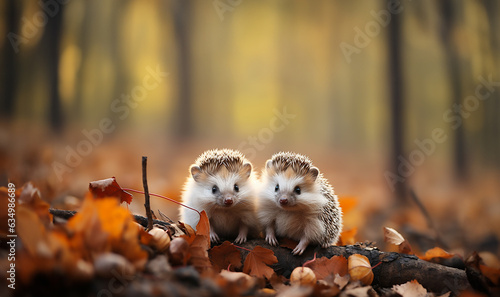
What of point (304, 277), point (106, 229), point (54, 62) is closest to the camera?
point (106, 229)

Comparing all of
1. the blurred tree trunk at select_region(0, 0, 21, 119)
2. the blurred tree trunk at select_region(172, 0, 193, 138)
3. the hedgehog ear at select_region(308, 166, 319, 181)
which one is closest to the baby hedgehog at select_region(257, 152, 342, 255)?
the hedgehog ear at select_region(308, 166, 319, 181)

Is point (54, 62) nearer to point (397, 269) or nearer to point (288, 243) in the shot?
point (288, 243)

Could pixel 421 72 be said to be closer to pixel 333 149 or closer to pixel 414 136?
pixel 414 136

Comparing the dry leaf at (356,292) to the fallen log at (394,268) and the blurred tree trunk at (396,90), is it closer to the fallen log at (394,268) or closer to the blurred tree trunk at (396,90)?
the fallen log at (394,268)

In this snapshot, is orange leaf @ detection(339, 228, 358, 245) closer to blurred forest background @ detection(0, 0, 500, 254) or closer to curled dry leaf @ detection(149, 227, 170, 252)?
curled dry leaf @ detection(149, 227, 170, 252)

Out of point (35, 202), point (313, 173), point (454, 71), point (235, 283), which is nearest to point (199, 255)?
point (235, 283)

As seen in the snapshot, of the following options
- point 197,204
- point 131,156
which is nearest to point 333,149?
point 131,156

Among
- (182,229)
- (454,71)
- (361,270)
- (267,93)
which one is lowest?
(182,229)
